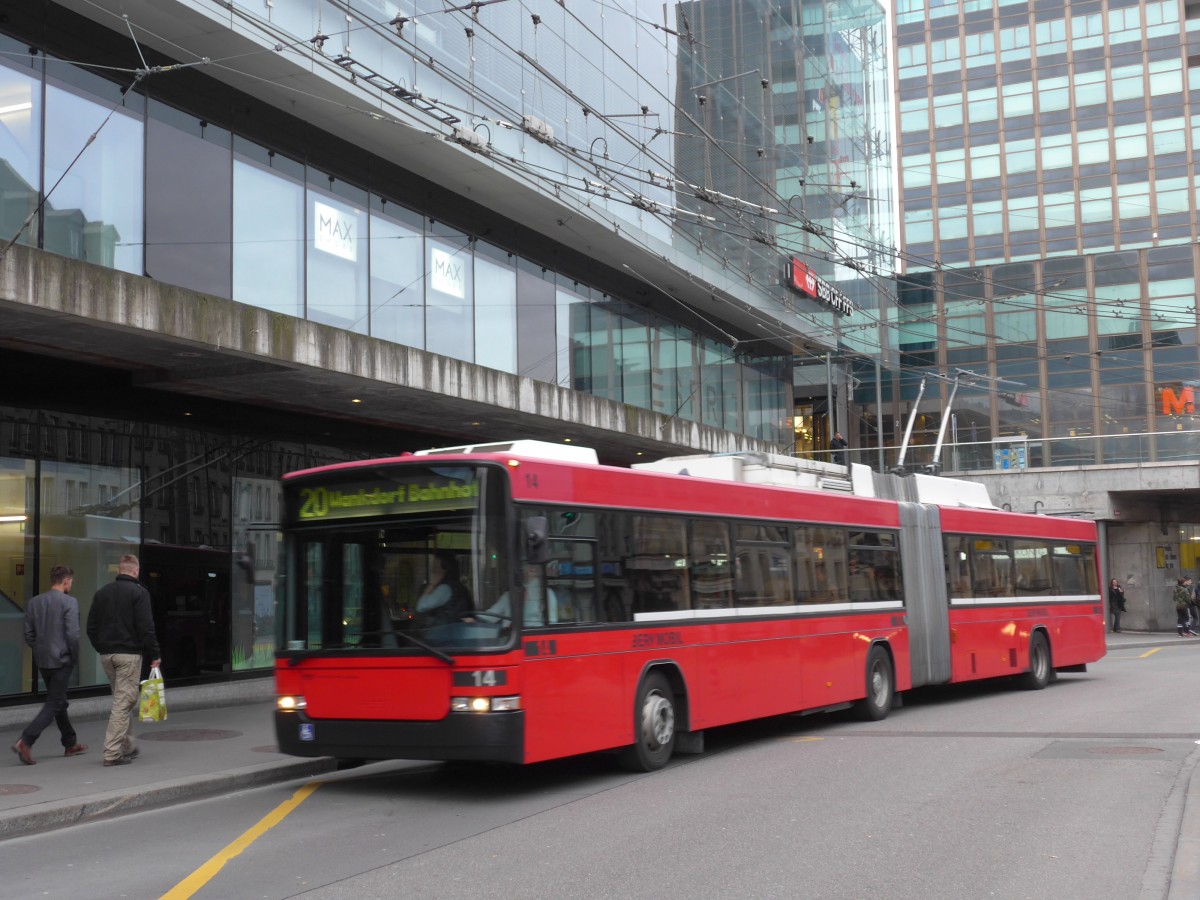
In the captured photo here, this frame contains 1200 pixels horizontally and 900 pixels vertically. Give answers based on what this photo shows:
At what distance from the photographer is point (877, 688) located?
621 inches

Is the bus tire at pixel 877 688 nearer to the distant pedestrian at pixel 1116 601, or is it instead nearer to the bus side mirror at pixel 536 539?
the bus side mirror at pixel 536 539

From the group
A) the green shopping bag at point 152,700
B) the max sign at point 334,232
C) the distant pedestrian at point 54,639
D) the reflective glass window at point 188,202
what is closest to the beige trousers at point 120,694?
the green shopping bag at point 152,700

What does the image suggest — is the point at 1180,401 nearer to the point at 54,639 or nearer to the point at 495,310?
the point at 495,310

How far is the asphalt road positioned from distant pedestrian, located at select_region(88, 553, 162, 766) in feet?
5.40

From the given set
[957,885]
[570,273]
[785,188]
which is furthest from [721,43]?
[957,885]

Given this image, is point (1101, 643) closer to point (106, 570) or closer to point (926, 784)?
point (926, 784)

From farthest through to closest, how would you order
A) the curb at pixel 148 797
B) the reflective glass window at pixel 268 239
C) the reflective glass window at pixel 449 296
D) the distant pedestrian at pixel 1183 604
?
the distant pedestrian at pixel 1183 604 → the reflective glass window at pixel 449 296 → the reflective glass window at pixel 268 239 → the curb at pixel 148 797

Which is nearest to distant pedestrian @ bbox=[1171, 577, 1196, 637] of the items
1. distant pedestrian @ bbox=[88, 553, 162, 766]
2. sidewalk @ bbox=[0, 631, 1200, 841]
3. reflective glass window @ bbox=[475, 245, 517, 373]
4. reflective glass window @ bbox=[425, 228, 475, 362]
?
reflective glass window @ bbox=[475, 245, 517, 373]

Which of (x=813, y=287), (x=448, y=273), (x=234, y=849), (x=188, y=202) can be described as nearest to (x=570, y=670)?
(x=234, y=849)

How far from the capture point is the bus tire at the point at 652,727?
36.8 feet

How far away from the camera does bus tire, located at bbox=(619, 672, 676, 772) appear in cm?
1120

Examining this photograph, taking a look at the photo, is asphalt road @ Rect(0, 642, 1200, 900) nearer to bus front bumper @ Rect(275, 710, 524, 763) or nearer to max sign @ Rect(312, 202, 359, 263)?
bus front bumper @ Rect(275, 710, 524, 763)

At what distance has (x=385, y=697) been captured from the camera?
32.6ft

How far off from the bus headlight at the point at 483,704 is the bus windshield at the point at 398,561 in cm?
39
